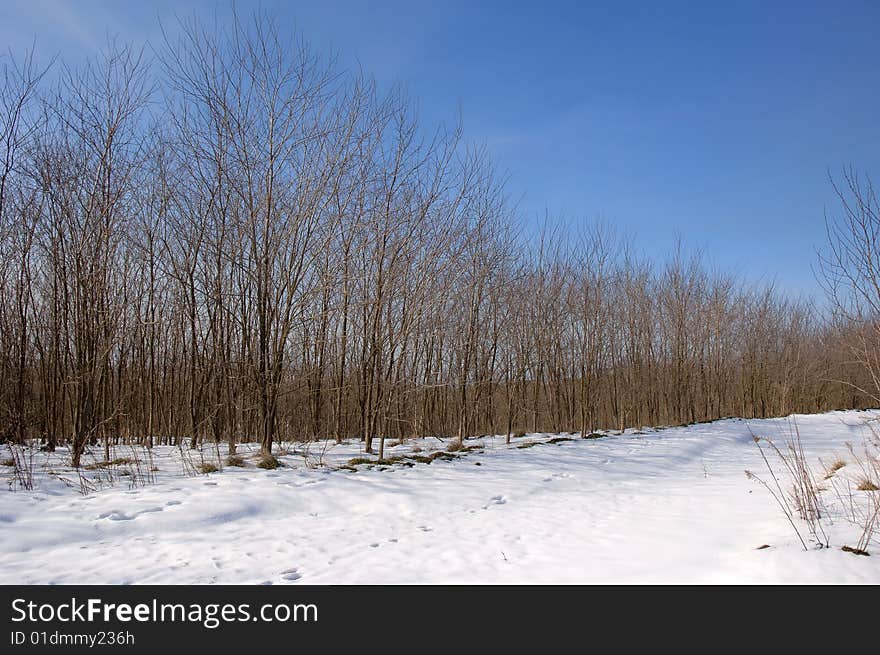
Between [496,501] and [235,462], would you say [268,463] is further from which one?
[496,501]

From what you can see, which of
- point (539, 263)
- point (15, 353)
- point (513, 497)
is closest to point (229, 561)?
point (513, 497)

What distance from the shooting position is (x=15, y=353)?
25.8 feet

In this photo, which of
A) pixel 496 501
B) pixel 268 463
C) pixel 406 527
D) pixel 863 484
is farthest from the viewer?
pixel 268 463

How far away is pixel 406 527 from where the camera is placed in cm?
418

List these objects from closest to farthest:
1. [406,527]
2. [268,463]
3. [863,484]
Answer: [406,527] < [863,484] < [268,463]

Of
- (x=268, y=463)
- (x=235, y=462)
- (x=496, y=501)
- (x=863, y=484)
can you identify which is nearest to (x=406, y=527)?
(x=496, y=501)

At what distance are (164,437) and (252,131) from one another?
259 inches

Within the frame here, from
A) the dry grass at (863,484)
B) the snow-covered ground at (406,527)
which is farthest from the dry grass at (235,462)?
the dry grass at (863,484)

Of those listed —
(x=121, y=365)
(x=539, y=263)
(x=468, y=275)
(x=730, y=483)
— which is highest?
(x=539, y=263)

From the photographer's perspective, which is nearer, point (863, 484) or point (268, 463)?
point (863, 484)

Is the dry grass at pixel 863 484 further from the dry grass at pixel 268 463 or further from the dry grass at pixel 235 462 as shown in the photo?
the dry grass at pixel 235 462

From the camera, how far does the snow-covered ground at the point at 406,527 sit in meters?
2.96

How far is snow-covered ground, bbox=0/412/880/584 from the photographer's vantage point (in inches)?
117
